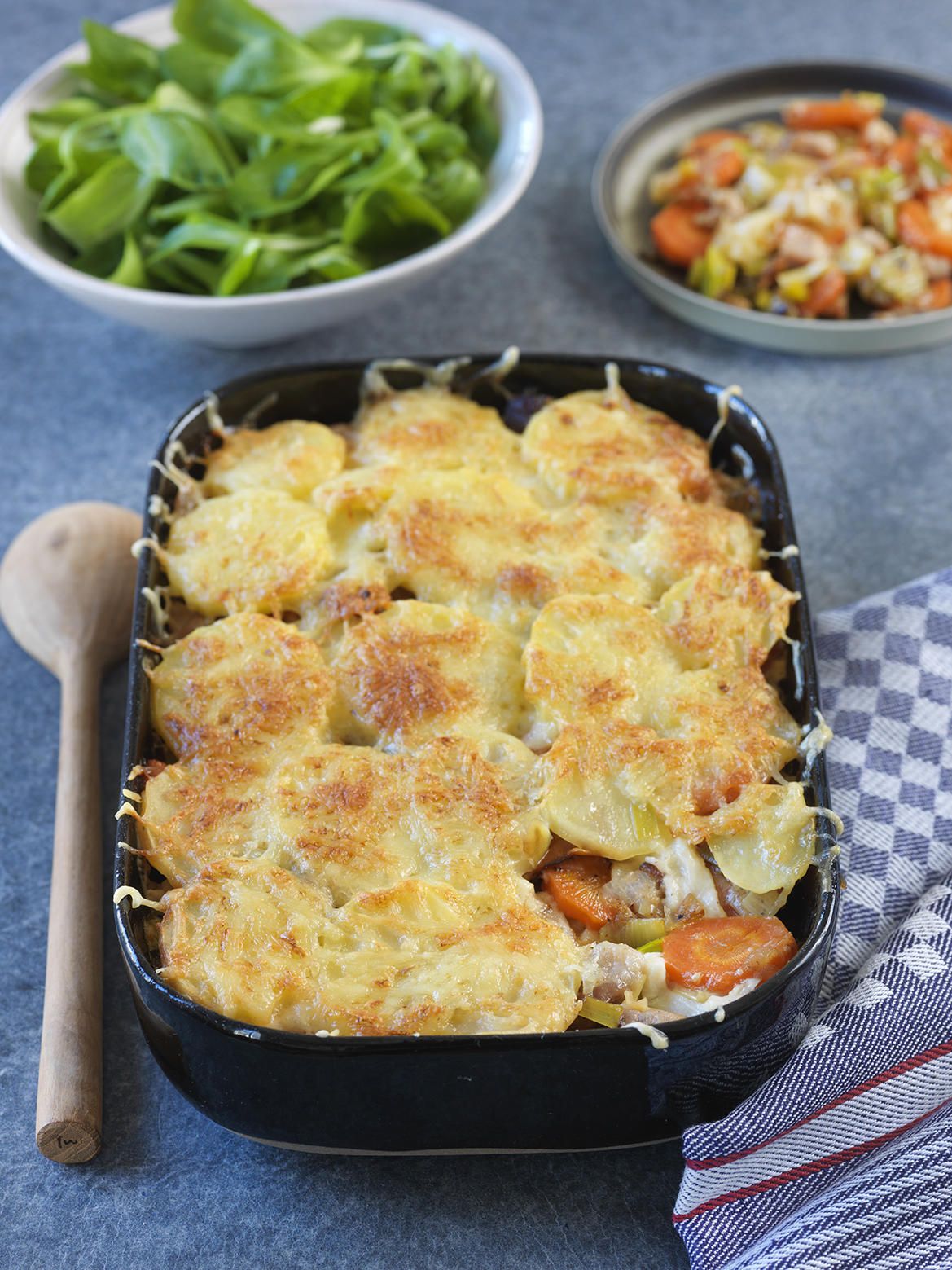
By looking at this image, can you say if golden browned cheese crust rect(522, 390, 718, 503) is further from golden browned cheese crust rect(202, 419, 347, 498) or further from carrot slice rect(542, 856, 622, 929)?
carrot slice rect(542, 856, 622, 929)

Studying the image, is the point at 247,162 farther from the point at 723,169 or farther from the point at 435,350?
the point at 723,169

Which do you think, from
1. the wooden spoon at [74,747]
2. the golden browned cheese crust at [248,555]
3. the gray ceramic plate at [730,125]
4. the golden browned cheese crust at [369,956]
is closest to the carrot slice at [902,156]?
the gray ceramic plate at [730,125]

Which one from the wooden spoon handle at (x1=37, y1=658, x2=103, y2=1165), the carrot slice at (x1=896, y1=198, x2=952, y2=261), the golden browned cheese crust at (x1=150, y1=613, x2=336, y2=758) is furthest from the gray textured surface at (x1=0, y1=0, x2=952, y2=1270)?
the golden browned cheese crust at (x1=150, y1=613, x2=336, y2=758)

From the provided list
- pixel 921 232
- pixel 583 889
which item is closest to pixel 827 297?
pixel 921 232

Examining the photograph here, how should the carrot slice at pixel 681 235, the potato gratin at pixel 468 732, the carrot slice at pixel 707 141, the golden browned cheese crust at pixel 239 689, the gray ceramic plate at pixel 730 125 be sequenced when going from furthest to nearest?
the carrot slice at pixel 707 141
the carrot slice at pixel 681 235
the gray ceramic plate at pixel 730 125
the golden browned cheese crust at pixel 239 689
the potato gratin at pixel 468 732

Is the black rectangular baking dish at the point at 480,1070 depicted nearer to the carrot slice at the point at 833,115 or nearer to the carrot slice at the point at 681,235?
the carrot slice at the point at 681,235

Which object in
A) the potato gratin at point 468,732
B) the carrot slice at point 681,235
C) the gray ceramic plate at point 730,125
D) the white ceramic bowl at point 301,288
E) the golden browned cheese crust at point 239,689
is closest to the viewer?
the potato gratin at point 468,732
